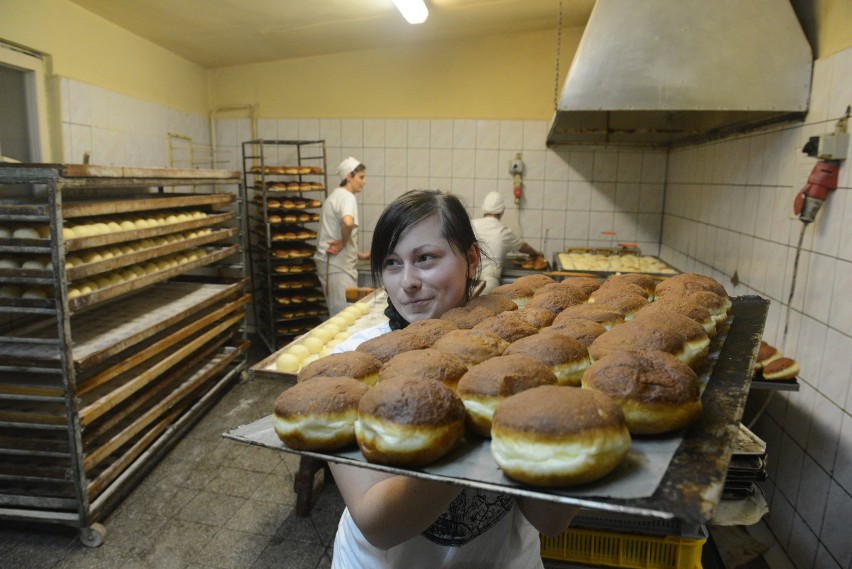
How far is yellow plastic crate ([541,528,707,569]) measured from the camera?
74.9 inches

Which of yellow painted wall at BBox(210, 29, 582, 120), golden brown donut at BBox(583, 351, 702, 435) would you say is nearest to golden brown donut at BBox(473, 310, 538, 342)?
golden brown donut at BBox(583, 351, 702, 435)

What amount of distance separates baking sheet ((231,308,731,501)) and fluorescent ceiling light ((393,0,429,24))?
3401 millimetres

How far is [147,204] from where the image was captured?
2.98 m

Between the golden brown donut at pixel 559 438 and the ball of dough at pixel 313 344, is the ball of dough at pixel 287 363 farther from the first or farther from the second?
the golden brown donut at pixel 559 438

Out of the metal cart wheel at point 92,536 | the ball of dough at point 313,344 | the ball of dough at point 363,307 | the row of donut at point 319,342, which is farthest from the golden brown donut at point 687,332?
the metal cart wheel at point 92,536

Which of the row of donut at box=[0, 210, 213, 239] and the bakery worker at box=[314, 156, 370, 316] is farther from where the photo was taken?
the bakery worker at box=[314, 156, 370, 316]

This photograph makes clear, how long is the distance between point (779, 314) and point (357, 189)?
11.0ft

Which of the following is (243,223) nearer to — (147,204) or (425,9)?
(147,204)

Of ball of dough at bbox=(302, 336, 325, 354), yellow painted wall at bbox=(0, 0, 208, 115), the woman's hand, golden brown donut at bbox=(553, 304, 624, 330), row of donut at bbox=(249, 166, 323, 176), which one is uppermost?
yellow painted wall at bbox=(0, 0, 208, 115)

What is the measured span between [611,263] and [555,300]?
3082 mm

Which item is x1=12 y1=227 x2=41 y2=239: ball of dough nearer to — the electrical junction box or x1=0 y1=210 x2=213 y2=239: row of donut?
x1=0 y1=210 x2=213 y2=239: row of donut

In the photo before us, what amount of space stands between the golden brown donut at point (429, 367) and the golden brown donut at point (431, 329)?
0.36 feet

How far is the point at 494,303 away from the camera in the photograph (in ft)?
3.88

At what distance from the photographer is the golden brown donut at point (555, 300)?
1.20 metres
